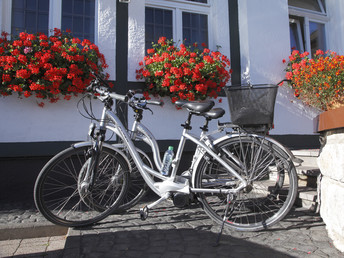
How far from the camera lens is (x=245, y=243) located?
2184 millimetres

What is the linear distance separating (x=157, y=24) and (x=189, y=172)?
3.15 m

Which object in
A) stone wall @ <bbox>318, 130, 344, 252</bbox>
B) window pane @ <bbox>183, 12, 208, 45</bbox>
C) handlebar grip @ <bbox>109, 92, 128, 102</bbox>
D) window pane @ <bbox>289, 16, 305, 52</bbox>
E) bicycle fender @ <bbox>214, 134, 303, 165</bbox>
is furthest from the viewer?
window pane @ <bbox>289, 16, 305, 52</bbox>

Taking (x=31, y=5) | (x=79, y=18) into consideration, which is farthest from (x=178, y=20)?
(x=31, y=5)

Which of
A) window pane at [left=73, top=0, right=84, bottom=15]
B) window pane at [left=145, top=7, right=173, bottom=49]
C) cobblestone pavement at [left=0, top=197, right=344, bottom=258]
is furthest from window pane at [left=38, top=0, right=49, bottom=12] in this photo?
cobblestone pavement at [left=0, top=197, right=344, bottom=258]

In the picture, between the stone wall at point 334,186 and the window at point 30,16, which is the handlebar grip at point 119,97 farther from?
the window at point 30,16

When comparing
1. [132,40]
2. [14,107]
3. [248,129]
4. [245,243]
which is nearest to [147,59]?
[132,40]

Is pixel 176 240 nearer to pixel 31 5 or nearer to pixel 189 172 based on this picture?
pixel 189 172

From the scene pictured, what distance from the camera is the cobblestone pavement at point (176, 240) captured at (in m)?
2.02

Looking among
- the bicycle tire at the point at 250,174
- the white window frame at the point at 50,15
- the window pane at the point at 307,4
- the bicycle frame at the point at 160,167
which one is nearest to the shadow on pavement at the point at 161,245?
the bicycle tire at the point at 250,174

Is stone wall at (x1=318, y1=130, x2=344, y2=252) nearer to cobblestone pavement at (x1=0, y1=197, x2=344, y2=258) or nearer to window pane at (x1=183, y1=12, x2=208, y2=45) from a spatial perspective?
cobblestone pavement at (x1=0, y1=197, x2=344, y2=258)

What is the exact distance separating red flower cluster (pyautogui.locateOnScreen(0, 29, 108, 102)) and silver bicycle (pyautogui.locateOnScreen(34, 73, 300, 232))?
1104 mm

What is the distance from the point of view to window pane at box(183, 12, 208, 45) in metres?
4.86

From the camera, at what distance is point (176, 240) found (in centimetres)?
224

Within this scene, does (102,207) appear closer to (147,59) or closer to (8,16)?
(147,59)
